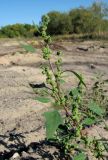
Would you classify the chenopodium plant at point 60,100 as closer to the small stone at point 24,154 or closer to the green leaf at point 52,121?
the green leaf at point 52,121

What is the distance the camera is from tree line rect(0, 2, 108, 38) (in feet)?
106

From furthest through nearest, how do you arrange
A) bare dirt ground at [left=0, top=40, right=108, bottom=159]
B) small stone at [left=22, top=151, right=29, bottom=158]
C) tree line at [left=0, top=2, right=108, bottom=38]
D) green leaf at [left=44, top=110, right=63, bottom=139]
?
tree line at [left=0, top=2, right=108, bottom=38] → bare dirt ground at [left=0, top=40, right=108, bottom=159] → small stone at [left=22, top=151, right=29, bottom=158] → green leaf at [left=44, top=110, right=63, bottom=139]

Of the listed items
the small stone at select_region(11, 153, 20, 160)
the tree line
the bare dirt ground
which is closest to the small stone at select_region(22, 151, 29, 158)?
the small stone at select_region(11, 153, 20, 160)

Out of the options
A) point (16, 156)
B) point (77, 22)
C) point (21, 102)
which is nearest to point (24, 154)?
point (16, 156)

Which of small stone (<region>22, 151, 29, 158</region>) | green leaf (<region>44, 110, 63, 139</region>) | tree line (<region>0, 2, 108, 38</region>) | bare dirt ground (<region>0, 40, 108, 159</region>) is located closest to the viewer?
green leaf (<region>44, 110, 63, 139</region>)

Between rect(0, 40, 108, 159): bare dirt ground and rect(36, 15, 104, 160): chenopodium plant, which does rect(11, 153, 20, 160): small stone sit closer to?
rect(0, 40, 108, 159): bare dirt ground

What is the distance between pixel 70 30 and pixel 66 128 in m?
32.4

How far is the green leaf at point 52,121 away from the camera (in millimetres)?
1652

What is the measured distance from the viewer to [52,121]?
5.54ft

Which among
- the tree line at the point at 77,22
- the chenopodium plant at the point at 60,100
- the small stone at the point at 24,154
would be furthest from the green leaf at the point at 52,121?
the tree line at the point at 77,22

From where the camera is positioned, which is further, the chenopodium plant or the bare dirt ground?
the bare dirt ground

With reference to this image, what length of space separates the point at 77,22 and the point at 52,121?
110 ft

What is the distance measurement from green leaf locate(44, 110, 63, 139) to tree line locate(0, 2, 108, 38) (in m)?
29.3

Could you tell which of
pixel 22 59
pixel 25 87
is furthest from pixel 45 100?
pixel 22 59
